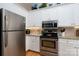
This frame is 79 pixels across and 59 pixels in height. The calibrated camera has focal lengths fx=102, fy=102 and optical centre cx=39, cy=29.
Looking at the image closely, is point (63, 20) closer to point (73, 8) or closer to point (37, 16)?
point (73, 8)

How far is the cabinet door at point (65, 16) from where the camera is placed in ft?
7.55

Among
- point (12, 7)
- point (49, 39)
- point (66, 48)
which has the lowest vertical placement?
point (66, 48)

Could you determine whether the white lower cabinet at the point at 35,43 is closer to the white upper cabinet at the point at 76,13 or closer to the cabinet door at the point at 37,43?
the cabinet door at the point at 37,43

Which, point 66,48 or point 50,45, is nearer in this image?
point 66,48

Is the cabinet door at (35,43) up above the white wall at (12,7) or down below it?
below

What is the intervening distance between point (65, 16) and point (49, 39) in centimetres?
64

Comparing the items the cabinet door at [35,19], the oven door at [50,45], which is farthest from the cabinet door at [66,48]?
the cabinet door at [35,19]

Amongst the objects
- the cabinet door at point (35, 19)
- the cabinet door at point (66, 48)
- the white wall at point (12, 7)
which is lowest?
the cabinet door at point (66, 48)

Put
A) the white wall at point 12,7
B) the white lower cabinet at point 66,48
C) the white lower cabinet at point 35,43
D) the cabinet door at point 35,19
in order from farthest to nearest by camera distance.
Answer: the cabinet door at point 35,19
the white lower cabinet at point 35,43
the white lower cabinet at point 66,48
the white wall at point 12,7

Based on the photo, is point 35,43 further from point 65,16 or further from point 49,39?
point 65,16

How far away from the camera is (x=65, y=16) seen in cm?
235

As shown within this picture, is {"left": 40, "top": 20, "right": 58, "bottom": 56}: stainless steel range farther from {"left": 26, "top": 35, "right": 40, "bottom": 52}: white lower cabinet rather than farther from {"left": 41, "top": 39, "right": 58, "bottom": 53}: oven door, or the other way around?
{"left": 26, "top": 35, "right": 40, "bottom": 52}: white lower cabinet

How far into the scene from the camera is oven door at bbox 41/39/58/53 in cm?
225

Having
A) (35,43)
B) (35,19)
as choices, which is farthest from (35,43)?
(35,19)
